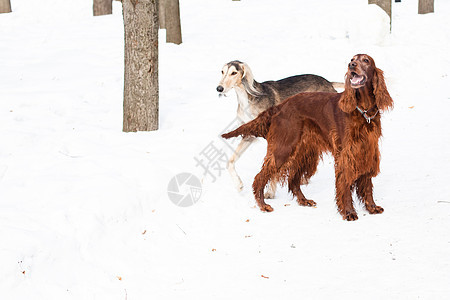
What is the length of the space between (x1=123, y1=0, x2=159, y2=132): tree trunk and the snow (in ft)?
0.94

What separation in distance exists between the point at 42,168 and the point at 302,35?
9.12 meters

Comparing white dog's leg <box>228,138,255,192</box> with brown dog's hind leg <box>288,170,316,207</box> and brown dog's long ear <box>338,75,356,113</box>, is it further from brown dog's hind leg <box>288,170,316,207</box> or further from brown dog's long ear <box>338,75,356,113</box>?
brown dog's long ear <box>338,75,356,113</box>

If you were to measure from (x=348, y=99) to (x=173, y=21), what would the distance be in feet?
27.9

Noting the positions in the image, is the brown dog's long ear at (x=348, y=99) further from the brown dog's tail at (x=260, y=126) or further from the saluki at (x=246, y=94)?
the saluki at (x=246, y=94)

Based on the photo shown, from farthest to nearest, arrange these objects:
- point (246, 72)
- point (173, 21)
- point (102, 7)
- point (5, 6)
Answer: point (5, 6) → point (102, 7) → point (173, 21) → point (246, 72)

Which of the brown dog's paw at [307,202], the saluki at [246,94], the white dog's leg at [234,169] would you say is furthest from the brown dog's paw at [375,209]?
the white dog's leg at [234,169]

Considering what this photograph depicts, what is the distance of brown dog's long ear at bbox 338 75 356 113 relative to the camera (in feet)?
16.5

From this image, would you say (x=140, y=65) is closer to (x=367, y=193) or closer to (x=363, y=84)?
(x=363, y=84)

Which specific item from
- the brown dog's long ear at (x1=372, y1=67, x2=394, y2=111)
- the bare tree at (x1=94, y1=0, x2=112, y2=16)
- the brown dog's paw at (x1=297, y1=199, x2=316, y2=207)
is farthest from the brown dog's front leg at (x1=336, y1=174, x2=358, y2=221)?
the bare tree at (x1=94, y1=0, x2=112, y2=16)

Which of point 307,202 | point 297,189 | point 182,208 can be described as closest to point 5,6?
point 182,208

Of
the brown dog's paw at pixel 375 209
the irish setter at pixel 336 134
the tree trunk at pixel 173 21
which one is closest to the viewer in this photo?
the irish setter at pixel 336 134

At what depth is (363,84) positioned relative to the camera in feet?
16.4

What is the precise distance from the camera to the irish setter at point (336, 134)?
5055mm

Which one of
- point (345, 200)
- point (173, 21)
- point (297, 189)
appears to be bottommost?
point (297, 189)
